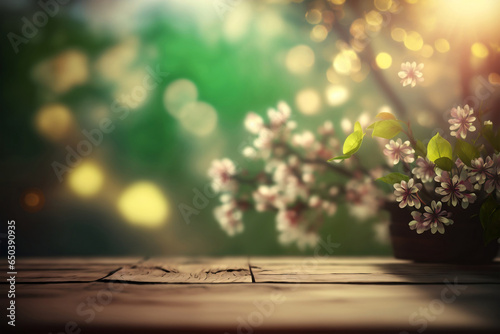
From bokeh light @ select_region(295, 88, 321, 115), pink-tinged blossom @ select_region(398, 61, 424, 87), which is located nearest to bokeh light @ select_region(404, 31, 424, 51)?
bokeh light @ select_region(295, 88, 321, 115)

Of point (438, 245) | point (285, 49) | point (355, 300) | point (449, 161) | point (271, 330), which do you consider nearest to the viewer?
point (271, 330)

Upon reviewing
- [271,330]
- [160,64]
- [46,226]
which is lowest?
[271,330]

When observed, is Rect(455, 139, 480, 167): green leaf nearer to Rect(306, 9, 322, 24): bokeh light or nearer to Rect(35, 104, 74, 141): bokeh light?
Rect(306, 9, 322, 24): bokeh light

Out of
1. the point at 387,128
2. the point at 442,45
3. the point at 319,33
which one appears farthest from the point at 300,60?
the point at 387,128

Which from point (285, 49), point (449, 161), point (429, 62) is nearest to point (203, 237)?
point (285, 49)

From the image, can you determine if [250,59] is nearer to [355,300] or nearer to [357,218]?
[357,218]

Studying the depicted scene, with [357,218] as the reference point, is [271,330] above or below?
below

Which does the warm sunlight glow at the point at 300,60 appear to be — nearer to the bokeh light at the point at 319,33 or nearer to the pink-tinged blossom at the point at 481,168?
the bokeh light at the point at 319,33
